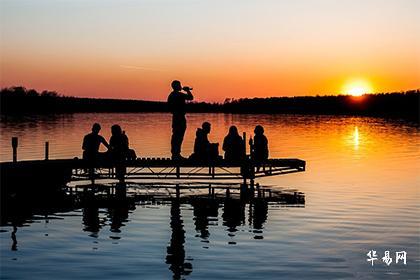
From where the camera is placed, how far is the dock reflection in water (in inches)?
733

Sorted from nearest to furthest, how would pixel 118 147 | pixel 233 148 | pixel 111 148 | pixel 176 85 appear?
pixel 176 85
pixel 233 148
pixel 111 148
pixel 118 147

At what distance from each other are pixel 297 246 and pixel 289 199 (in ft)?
31.7

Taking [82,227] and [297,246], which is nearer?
[297,246]

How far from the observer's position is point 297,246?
57.9 feet

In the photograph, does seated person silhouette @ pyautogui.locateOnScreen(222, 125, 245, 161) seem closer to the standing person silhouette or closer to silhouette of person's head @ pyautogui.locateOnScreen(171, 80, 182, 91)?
the standing person silhouette

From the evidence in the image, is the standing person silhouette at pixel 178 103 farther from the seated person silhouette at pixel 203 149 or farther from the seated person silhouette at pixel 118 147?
the seated person silhouette at pixel 118 147

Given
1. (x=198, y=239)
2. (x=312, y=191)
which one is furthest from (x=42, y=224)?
(x=312, y=191)

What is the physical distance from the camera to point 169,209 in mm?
24094

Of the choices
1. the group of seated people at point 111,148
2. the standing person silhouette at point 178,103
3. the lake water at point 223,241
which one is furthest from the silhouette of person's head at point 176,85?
the lake water at point 223,241

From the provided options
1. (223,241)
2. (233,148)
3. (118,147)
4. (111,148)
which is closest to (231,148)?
(233,148)

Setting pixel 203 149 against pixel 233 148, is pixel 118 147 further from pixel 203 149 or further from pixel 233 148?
pixel 233 148

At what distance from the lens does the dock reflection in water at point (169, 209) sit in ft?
61.1

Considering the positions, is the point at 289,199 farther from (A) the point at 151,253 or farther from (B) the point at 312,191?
(A) the point at 151,253

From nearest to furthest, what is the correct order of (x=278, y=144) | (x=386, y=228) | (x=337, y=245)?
(x=337, y=245) → (x=386, y=228) → (x=278, y=144)
